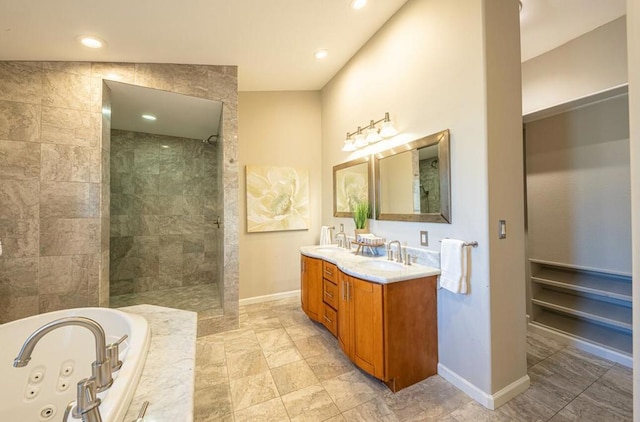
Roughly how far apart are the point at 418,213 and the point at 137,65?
2.99 meters

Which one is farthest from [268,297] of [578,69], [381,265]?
[578,69]

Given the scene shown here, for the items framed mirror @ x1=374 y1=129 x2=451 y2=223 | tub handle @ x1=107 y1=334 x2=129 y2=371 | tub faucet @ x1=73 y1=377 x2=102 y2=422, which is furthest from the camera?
framed mirror @ x1=374 y1=129 x2=451 y2=223

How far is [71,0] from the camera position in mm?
1567

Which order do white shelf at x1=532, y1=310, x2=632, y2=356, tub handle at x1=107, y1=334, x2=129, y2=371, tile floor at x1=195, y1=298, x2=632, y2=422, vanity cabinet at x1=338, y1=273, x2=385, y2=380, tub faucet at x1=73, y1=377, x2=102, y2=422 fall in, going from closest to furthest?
tub faucet at x1=73, y1=377, x2=102, y2=422 < tub handle at x1=107, y1=334, x2=129, y2=371 < tile floor at x1=195, y1=298, x2=632, y2=422 < vanity cabinet at x1=338, y1=273, x2=385, y2=380 < white shelf at x1=532, y1=310, x2=632, y2=356

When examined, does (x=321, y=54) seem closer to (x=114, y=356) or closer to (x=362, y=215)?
(x=362, y=215)

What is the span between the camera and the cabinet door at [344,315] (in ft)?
6.85

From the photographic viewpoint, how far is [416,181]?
217cm

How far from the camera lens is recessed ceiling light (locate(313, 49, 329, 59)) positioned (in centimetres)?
274

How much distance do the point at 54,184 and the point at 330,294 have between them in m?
2.62

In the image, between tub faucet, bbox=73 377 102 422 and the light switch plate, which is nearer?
tub faucet, bbox=73 377 102 422

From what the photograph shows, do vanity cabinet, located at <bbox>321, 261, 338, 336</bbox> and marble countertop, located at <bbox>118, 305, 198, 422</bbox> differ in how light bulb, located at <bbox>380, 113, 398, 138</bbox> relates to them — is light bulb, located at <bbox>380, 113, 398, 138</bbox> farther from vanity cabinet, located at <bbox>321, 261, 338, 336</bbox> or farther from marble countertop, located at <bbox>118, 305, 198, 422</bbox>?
marble countertop, located at <bbox>118, 305, 198, 422</bbox>

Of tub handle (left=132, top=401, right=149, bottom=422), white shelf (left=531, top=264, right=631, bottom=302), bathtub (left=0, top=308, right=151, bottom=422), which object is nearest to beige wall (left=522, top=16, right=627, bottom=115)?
white shelf (left=531, top=264, right=631, bottom=302)

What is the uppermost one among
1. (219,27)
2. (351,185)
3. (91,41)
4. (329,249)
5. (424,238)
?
(219,27)

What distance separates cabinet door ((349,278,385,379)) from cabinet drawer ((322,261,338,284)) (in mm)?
327
